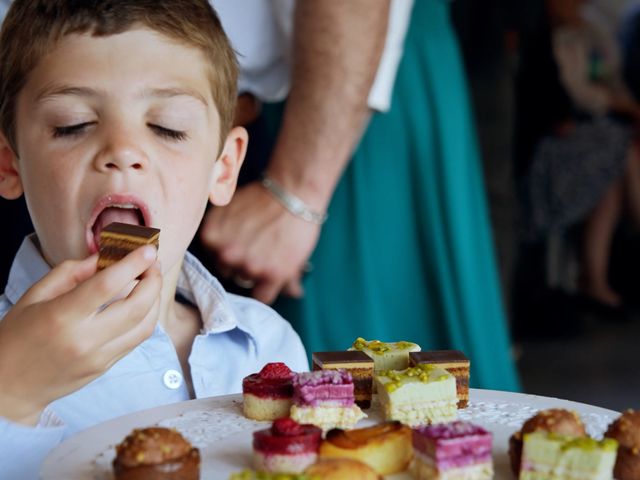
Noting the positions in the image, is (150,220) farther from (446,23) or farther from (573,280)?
(573,280)

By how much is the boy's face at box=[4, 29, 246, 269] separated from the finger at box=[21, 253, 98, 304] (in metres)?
0.24

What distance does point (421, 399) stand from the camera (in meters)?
1.47

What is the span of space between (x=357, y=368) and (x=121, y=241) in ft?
1.26

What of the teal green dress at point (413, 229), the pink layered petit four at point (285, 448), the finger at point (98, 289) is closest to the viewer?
the pink layered petit four at point (285, 448)

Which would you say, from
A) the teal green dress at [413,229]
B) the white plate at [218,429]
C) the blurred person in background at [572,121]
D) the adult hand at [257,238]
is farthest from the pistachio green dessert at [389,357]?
the blurred person in background at [572,121]

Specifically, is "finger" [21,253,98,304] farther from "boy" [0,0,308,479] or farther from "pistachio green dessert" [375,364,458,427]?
"pistachio green dessert" [375,364,458,427]

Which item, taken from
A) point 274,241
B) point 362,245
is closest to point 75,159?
point 274,241

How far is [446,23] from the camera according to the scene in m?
3.21

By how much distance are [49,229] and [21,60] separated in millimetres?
320

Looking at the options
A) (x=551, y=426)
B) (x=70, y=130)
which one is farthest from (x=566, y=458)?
(x=70, y=130)

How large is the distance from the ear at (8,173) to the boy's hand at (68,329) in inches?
21.7

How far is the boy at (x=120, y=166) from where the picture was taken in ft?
5.63

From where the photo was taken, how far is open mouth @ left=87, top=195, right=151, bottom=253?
1724 mm

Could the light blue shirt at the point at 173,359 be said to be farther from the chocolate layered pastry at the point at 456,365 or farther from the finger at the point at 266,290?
the chocolate layered pastry at the point at 456,365
